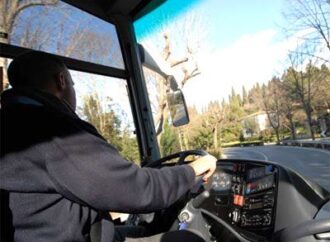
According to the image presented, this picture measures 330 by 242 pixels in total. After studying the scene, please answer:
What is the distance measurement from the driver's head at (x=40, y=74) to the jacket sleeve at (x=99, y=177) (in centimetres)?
22

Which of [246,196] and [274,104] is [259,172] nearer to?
[246,196]

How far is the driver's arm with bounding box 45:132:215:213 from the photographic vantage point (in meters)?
1.24

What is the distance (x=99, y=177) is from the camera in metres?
1.25

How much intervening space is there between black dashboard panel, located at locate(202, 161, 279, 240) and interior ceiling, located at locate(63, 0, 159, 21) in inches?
61.3

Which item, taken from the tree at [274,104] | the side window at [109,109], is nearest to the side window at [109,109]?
the side window at [109,109]

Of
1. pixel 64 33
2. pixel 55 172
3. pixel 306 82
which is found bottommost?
pixel 55 172

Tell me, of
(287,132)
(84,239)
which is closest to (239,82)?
(287,132)

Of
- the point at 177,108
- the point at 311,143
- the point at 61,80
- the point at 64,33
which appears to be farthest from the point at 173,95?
the point at 61,80

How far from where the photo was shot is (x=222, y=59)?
238cm

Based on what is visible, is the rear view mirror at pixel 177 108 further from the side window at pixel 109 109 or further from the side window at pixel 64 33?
the side window at pixel 64 33

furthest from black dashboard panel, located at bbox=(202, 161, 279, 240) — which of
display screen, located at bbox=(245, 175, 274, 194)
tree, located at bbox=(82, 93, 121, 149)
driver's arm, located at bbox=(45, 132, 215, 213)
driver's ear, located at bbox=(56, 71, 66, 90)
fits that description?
tree, located at bbox=(82, 93, 121, 149)

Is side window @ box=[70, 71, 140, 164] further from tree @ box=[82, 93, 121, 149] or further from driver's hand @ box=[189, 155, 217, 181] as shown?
driver's hand @ box=[189, 155, 217, 181]

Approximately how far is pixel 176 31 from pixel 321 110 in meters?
1.39

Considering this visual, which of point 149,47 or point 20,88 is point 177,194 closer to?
point 20,88
